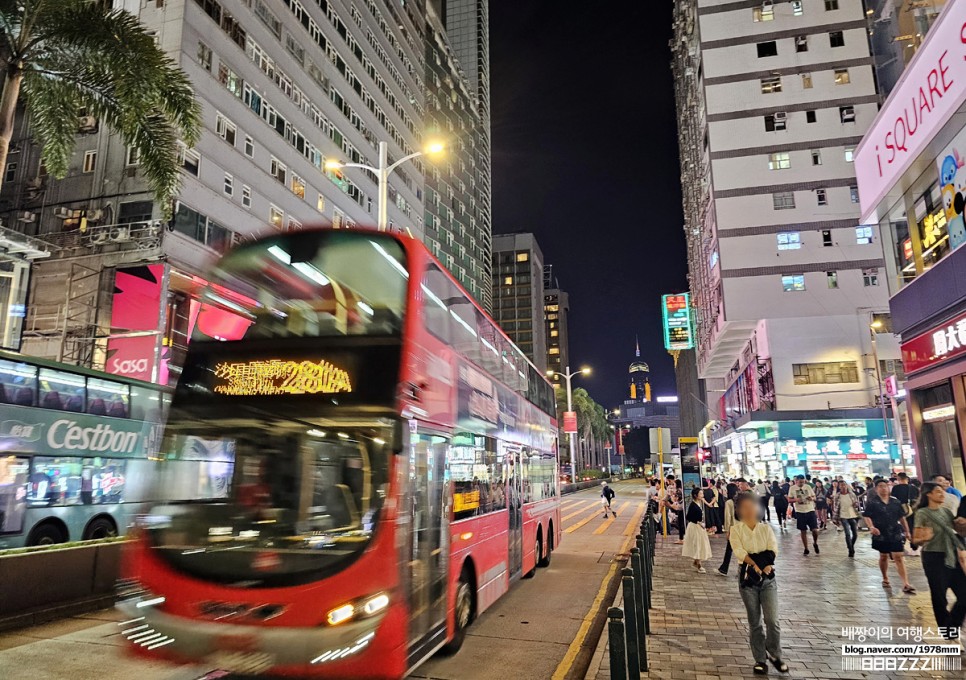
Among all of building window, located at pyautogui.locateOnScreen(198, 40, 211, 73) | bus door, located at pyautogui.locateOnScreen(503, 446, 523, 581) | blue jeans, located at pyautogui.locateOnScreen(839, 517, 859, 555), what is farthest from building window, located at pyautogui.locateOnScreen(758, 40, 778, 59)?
bus door, located at pyautogui.locateOnScreen(503, 446, 523, 581)

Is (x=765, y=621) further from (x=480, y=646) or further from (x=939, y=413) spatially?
(x=939, y=413)

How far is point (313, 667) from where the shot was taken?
525 centimetres

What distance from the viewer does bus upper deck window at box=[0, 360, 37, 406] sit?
12141 millimetres

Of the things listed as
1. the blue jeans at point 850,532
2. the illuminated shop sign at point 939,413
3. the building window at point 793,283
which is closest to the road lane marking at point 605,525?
the blue jeans at point 850,532

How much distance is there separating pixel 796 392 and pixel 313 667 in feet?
124

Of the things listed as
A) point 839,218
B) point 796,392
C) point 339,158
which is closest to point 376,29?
point 339,158

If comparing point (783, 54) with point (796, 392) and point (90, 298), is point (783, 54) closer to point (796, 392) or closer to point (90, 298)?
point (796, 392)

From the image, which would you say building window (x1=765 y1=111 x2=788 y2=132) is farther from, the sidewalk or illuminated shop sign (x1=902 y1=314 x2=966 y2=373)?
the sidewalk

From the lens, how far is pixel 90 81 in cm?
1327

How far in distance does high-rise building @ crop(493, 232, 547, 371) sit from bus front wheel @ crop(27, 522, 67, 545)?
372 feet

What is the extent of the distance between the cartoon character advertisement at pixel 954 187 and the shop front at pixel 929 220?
0.02 meters

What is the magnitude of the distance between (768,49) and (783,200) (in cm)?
1133

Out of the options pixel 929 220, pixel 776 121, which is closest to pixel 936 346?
pixel 929 220

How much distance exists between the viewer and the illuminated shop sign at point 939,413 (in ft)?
49.2
